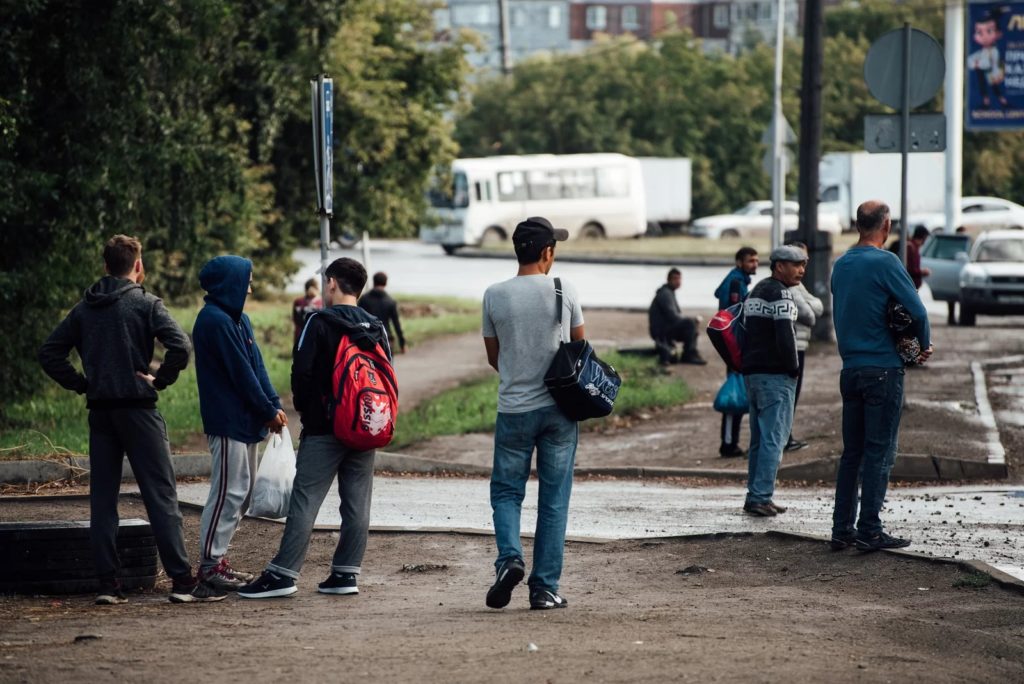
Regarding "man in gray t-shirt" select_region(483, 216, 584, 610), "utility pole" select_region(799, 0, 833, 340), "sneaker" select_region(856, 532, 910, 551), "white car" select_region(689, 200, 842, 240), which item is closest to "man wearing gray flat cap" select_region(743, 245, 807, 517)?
"sneaker" select_region(856, 532, 910, 551)

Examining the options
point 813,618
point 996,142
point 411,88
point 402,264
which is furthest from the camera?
point 996,142

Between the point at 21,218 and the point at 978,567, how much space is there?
10331mm

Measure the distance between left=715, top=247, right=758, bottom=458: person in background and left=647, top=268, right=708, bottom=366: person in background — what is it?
5246 mm

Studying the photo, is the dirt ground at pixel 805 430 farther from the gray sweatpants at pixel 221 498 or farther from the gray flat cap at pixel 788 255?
the gray sweatpants at pixel 221 498

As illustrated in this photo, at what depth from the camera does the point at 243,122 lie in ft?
85.6

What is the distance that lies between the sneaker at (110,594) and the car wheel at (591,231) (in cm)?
4693

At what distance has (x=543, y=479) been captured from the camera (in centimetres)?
775

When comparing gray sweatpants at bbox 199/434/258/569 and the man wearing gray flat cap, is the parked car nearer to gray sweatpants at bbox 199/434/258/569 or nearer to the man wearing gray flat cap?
the man wearing gray flat cap

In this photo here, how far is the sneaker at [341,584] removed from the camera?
814 centimetres

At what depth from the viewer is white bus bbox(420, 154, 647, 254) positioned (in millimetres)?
50875

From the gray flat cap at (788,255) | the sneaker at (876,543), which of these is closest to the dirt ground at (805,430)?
the gray flat cap at (788,255)

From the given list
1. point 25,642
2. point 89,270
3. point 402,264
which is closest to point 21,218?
point 89,270

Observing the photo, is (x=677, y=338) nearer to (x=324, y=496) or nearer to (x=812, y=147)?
(x=812, y=147)

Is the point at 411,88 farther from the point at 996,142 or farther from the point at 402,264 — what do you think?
the point at 996,142
